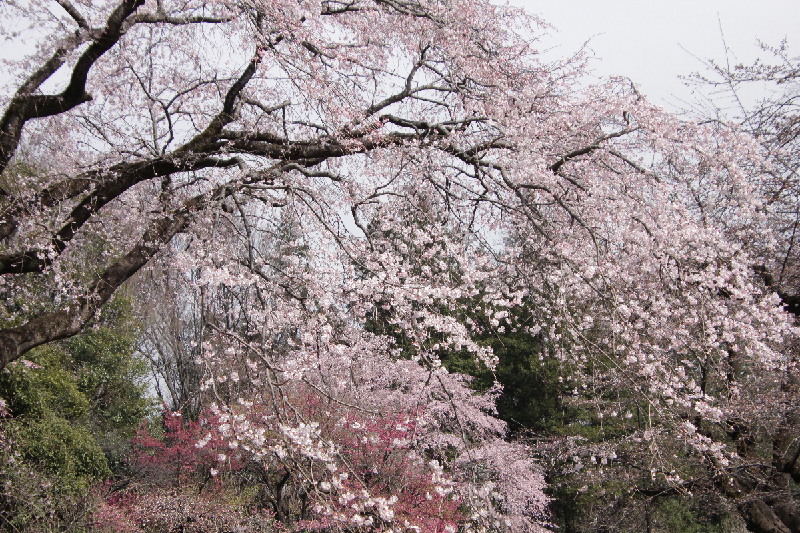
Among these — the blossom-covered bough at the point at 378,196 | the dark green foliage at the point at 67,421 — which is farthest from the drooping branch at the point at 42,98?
the dark green foliage at the point at 67,421

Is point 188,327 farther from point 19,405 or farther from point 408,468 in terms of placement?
point 408,468

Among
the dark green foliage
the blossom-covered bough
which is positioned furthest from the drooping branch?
the dark green foliage

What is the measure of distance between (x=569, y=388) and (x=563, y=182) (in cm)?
1092

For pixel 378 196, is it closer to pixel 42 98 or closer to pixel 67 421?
pixel 42 98

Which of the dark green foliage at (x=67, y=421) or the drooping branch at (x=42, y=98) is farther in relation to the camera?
the dark green foliage at (x=67, y=421)

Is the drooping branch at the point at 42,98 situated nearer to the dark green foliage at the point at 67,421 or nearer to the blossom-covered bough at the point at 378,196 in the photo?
the blossom-covered bough at the point at 378,196

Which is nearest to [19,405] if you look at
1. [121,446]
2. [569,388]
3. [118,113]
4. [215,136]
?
[121,446]

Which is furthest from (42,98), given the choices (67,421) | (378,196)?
(67,421)

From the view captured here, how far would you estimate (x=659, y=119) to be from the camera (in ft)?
13.6

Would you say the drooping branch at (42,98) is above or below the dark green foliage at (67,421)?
above

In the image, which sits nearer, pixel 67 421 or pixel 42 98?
pixel 42 98

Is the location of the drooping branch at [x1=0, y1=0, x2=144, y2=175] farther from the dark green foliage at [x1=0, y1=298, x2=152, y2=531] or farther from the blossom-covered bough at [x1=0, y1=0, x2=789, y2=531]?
the dark green foliage at [x1=0, y1=298, x2=152, y2=531]

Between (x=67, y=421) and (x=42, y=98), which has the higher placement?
(x=42, y=98)

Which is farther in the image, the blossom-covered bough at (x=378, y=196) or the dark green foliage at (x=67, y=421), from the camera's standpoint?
the dark green foliage at (x=67, y=421)
